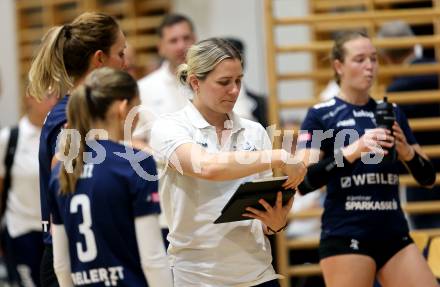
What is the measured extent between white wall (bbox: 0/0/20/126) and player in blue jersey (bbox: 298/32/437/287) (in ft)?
22.9

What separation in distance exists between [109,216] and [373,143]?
5.04ft

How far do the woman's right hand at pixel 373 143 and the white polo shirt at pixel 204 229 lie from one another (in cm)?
78

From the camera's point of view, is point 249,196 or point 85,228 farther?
point 249,196

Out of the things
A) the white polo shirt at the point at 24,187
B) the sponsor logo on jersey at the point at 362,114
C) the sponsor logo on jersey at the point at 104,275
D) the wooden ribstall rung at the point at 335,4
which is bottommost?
the white polo shirt at the point at 24,187

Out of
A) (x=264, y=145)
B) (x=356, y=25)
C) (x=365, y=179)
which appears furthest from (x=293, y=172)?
(x=356, y=25)

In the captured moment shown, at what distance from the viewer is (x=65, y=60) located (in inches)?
144

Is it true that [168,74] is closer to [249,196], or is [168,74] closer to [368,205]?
[368,205]

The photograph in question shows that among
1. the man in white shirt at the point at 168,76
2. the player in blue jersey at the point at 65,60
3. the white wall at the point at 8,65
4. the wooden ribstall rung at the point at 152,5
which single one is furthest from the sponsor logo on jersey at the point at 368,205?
the white wall at the point at 8,65

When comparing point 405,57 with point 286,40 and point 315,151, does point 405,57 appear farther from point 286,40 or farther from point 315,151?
point 315,151

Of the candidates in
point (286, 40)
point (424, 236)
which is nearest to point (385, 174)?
point (424, 236)

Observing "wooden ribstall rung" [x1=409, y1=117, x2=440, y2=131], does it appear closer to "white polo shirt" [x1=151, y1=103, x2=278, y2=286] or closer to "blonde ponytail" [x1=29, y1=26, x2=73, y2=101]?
"white polo shirt" [x1=151, y1=103, x2=278, y2=286]

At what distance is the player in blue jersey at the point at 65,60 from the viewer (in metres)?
3.57

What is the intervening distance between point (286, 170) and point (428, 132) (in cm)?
355

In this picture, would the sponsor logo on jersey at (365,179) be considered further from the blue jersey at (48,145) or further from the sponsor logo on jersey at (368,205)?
the blue jersey at (48,145)
